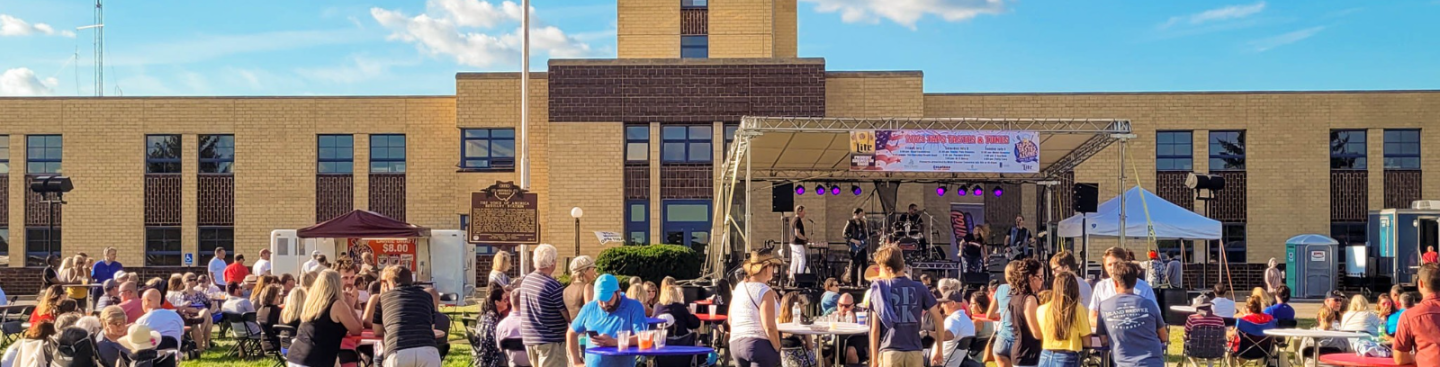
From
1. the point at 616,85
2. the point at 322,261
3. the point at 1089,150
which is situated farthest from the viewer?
the point at 616,85

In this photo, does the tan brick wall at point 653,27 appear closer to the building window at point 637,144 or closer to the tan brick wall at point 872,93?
the building window at point 637,144

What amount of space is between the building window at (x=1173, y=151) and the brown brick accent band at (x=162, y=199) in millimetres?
21846

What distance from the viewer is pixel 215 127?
29078 mm

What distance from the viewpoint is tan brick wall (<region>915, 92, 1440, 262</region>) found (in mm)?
28297

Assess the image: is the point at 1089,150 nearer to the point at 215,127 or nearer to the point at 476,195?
the point at 476,195

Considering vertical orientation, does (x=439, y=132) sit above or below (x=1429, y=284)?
above

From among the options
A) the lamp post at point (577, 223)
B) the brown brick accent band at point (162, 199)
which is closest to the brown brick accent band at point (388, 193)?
the brown brick accent band at point (162, 199)

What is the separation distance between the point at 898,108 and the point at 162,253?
16699 millimetres

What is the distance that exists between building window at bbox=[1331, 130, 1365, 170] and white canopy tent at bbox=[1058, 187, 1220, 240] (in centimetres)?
815

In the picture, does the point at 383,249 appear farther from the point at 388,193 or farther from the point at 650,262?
the point at 388,193

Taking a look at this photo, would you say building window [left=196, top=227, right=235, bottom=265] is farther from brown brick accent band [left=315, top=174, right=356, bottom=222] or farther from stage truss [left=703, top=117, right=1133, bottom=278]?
stage truss [left=703, top=117, right=1133, bottom=278]

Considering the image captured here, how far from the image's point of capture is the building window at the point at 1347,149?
28.5 metres

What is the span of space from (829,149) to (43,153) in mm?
18616

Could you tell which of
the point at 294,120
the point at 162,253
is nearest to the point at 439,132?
the point at 294,120
